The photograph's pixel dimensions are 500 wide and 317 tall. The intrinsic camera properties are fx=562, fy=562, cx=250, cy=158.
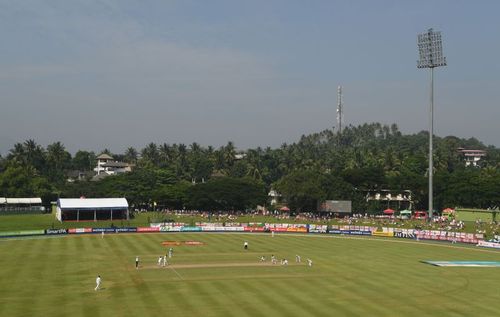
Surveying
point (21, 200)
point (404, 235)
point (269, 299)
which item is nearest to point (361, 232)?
point (404, 235)

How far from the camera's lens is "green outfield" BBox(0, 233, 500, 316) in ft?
129

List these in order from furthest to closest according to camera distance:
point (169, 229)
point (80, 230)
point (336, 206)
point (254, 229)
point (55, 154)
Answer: point (55, 154), point (336, 206), point (254, 229), point (169, 229), point (80, 230)

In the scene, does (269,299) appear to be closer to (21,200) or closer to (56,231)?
(56,231)

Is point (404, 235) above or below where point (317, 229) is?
below

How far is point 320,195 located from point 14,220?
225ft

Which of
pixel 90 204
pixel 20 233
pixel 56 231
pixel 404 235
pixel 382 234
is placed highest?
pixel 90 204

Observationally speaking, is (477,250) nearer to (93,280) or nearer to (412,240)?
(412,240)

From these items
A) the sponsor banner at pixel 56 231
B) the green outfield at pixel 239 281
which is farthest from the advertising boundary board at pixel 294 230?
the green outfield at pixel 239 281

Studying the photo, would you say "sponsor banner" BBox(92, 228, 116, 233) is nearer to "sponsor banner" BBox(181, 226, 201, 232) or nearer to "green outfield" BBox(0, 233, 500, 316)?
"sponsor banner" BBox(181, 226, 201, 232)

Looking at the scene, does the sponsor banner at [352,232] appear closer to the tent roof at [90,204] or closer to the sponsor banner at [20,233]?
the tent roof at [90,204]

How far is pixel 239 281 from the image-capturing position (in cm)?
4931

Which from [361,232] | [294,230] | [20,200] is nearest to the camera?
[361,232]

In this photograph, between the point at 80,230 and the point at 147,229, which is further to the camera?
the point at 147,229

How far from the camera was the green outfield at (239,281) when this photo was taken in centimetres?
3928
